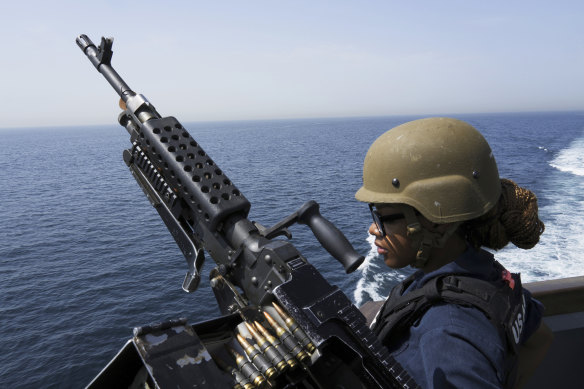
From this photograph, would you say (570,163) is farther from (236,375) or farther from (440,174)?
(236,375)

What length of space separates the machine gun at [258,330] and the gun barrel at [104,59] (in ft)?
6.49

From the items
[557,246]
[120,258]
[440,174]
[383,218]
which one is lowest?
[557,246]

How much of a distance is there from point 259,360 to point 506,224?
6.09 ft

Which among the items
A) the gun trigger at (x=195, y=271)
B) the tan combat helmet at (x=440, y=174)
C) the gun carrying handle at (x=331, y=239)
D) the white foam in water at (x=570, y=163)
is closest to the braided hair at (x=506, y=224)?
the tan combat helmet at (x=440, y=174)

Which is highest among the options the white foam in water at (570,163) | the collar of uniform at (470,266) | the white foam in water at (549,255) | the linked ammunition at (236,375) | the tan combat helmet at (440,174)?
the tan combat helmet at (440,174)

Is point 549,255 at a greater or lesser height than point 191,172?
lesser

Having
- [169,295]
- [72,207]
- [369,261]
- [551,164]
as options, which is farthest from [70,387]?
[551,164]

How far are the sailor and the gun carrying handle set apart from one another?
0.39 meters

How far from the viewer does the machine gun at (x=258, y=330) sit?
7.03 feet

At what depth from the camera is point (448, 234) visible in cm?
278

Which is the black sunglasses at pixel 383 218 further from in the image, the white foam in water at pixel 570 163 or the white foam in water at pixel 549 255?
the white foam in water at pixel 570 163

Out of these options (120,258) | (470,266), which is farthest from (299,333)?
(120,258)

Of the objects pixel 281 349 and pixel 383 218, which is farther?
pixel 383 218

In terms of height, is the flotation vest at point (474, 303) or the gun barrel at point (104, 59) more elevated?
the gun barrel at point (104, 59)
